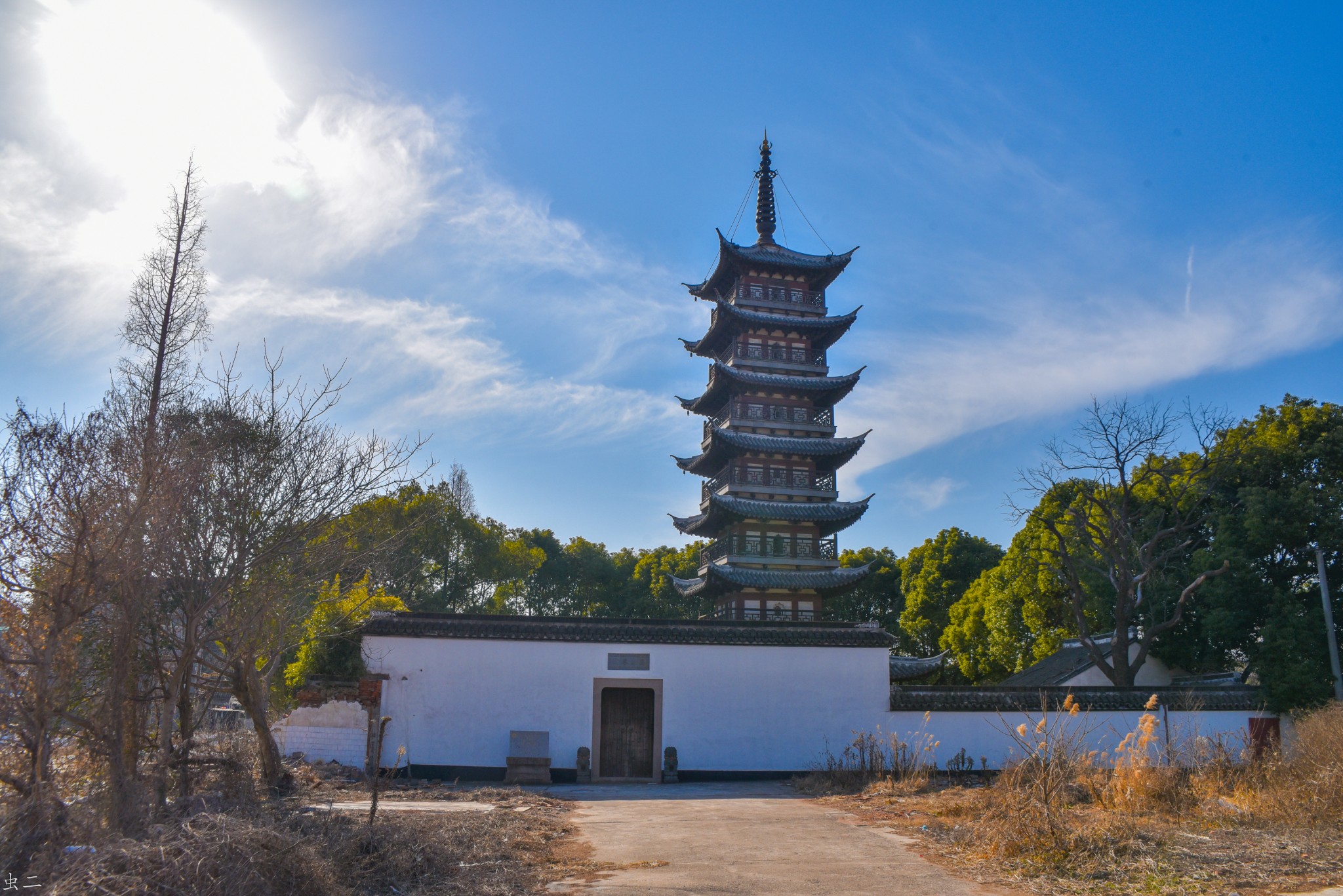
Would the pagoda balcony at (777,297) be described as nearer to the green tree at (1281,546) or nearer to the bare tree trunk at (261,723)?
the green tree at (1281,546)

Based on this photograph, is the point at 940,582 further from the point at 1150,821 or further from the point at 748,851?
the point at 748,851

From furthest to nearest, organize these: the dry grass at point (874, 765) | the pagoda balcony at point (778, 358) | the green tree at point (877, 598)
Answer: the green tree at point (877, 598), the pagoda balcony at point (778, 358), the dry grass at point (874, 765)

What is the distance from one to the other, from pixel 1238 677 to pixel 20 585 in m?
24.0

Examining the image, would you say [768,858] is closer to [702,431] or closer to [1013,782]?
[1013,782]

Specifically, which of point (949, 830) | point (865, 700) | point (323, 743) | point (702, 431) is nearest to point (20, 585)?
point (949, 830)

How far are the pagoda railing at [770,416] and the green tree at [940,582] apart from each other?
11.8 metres

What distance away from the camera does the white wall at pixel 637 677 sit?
14.6 meters

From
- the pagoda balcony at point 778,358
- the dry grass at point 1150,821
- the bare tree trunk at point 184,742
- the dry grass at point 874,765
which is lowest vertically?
the dry grass at point 874,765

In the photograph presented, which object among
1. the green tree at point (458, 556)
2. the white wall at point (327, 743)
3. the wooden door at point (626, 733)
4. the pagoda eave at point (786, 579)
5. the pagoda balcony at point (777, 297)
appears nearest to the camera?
the white wall at point (327, 743)

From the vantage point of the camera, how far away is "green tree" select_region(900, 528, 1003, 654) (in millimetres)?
33562

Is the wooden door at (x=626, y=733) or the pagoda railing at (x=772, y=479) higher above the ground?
the pagoda railing at (x=772, y=479)

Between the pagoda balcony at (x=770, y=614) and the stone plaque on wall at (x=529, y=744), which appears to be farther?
the pagoda balcony at (x=770, y=614)

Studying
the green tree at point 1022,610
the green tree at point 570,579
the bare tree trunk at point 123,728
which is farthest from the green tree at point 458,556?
the bare tree trunk at point 123,728

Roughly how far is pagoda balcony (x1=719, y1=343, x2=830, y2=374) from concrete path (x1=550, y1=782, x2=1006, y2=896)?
14907 millimetres
